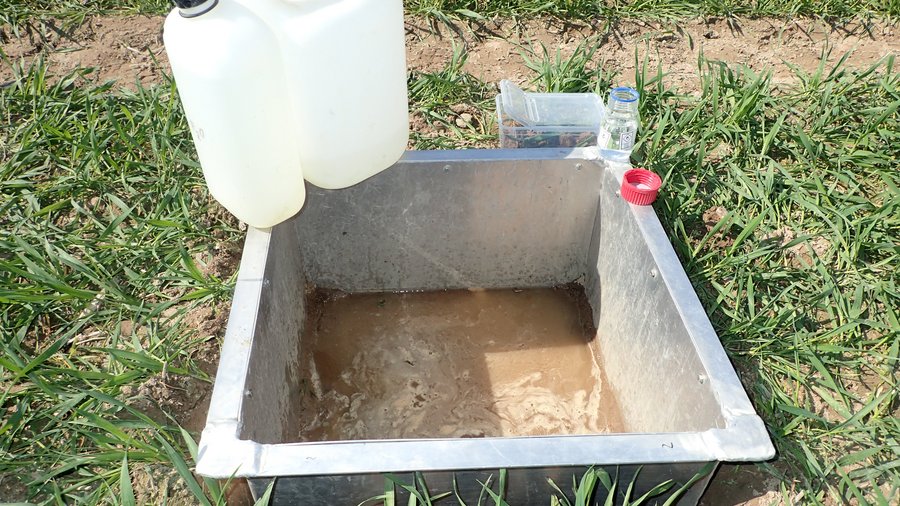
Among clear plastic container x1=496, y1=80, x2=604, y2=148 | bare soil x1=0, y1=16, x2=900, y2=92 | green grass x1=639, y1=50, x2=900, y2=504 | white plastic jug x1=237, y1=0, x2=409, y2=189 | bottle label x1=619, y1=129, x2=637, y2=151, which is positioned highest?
white plastic jug x1=237, y1=0, x2=409, y2=189

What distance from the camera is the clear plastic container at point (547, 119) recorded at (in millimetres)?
1987

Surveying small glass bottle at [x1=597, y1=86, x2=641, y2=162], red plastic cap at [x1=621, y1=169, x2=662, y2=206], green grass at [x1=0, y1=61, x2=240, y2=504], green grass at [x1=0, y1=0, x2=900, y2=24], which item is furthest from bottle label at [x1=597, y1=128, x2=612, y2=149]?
green grass at [x1=0, y1=0, x2=900, y2=24]

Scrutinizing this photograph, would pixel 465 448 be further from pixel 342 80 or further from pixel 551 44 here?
pixel 551 44

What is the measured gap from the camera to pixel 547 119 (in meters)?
2.09

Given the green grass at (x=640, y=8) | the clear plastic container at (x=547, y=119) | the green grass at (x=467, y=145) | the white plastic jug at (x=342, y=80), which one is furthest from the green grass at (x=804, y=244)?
the white plastic jug at (x=342, y=80)

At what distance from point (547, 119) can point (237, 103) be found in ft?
3.70

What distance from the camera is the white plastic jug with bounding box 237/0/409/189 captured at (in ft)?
4.17

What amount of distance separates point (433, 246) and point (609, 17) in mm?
1557

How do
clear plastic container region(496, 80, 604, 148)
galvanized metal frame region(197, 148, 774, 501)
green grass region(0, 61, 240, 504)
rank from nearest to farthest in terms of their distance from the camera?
galvanized metal frame region(197, 148, 774, 501) < green grass region(0, 61, 240, 504) < clear plastic container region(496, 80, 604, 148)

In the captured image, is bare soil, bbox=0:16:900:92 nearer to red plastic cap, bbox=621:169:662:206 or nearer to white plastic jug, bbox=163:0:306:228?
red plastic cap, bbox=621:169:662:206

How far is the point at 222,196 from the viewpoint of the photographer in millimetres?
1396

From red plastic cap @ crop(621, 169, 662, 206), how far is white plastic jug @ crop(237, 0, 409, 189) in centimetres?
58

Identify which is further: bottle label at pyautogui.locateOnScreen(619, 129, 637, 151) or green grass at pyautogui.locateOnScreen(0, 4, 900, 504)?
bottle label at pyautogui.locateOnScreen(619, 129, 637, 151)

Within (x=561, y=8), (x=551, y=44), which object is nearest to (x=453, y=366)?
(x=551, y=44)
